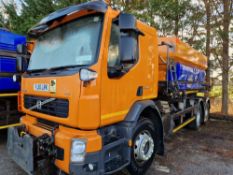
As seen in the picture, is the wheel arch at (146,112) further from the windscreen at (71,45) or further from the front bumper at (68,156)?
the windscreen at (71,45)

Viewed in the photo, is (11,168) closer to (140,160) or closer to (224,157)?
(140,160)

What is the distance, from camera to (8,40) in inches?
196

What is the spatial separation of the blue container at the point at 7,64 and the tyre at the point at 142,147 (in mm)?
3292

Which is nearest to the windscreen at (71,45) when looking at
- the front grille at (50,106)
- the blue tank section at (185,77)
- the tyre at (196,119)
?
the front grille at (50,106)

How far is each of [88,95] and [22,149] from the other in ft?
4.24

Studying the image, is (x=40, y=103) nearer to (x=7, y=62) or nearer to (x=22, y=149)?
(x=22, y=149)

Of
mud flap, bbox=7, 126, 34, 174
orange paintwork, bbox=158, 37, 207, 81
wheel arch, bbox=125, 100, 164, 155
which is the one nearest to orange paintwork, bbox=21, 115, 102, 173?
mud flap, bbox=7, 126, 34, 174

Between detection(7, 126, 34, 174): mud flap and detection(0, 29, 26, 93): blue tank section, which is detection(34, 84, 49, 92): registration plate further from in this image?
detection(0, 29, 26, 93): blue tank section

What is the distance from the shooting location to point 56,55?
3.14 metres

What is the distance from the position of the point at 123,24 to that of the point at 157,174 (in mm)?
2518

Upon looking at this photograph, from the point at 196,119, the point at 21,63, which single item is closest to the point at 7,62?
the point at 21,63

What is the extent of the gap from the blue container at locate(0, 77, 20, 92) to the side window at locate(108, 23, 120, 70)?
3.12 metres

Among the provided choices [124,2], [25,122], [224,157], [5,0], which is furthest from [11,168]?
[5,0]

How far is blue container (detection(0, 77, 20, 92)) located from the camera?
15.8 feet
